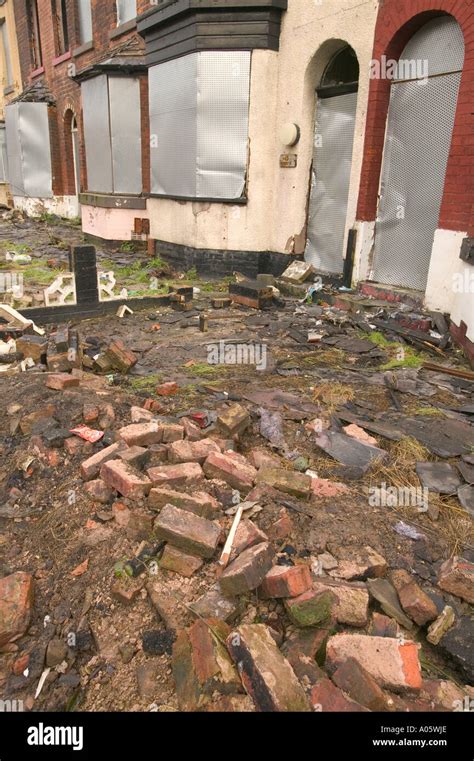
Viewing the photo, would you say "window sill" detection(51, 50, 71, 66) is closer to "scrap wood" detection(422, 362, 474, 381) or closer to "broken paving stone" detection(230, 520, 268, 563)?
"scrap wood" detection(422, 362, 474, 381)

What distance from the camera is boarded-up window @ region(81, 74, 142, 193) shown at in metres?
12.3

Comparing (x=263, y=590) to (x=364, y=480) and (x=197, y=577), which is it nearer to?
(x=197, y=577)

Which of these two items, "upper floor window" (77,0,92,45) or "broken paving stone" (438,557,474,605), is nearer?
"broken paving stone" (438,557,474,605)

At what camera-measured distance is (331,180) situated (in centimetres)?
923

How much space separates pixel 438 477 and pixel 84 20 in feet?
58.4

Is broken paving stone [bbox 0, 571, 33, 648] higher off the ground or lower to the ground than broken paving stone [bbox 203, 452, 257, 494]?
lower

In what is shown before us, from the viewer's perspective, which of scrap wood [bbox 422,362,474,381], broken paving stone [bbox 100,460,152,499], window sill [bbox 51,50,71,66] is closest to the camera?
broken paving stone [bbox 100,460,152,499]

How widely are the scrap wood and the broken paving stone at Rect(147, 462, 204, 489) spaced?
11.2 ft

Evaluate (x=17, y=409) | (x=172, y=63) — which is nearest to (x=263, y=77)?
(x=172, y=63)

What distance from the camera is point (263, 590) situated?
8.13ft

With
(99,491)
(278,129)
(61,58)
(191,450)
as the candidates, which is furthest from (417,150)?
(61,58)

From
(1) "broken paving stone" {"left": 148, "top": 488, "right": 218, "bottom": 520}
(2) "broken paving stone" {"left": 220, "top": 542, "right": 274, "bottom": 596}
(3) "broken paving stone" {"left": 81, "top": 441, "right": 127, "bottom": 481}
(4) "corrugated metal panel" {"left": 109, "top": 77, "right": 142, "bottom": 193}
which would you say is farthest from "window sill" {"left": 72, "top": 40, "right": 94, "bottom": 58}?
(2) "broken paving stone" {"left": 220, "top": 542, "right": 274, "bottom": 596}

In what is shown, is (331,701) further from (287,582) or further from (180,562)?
(180,562)

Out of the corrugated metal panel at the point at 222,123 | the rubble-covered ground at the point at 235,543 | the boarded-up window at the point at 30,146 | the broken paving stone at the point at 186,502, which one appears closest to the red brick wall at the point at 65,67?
the boarded-up window at the point at 30,146
